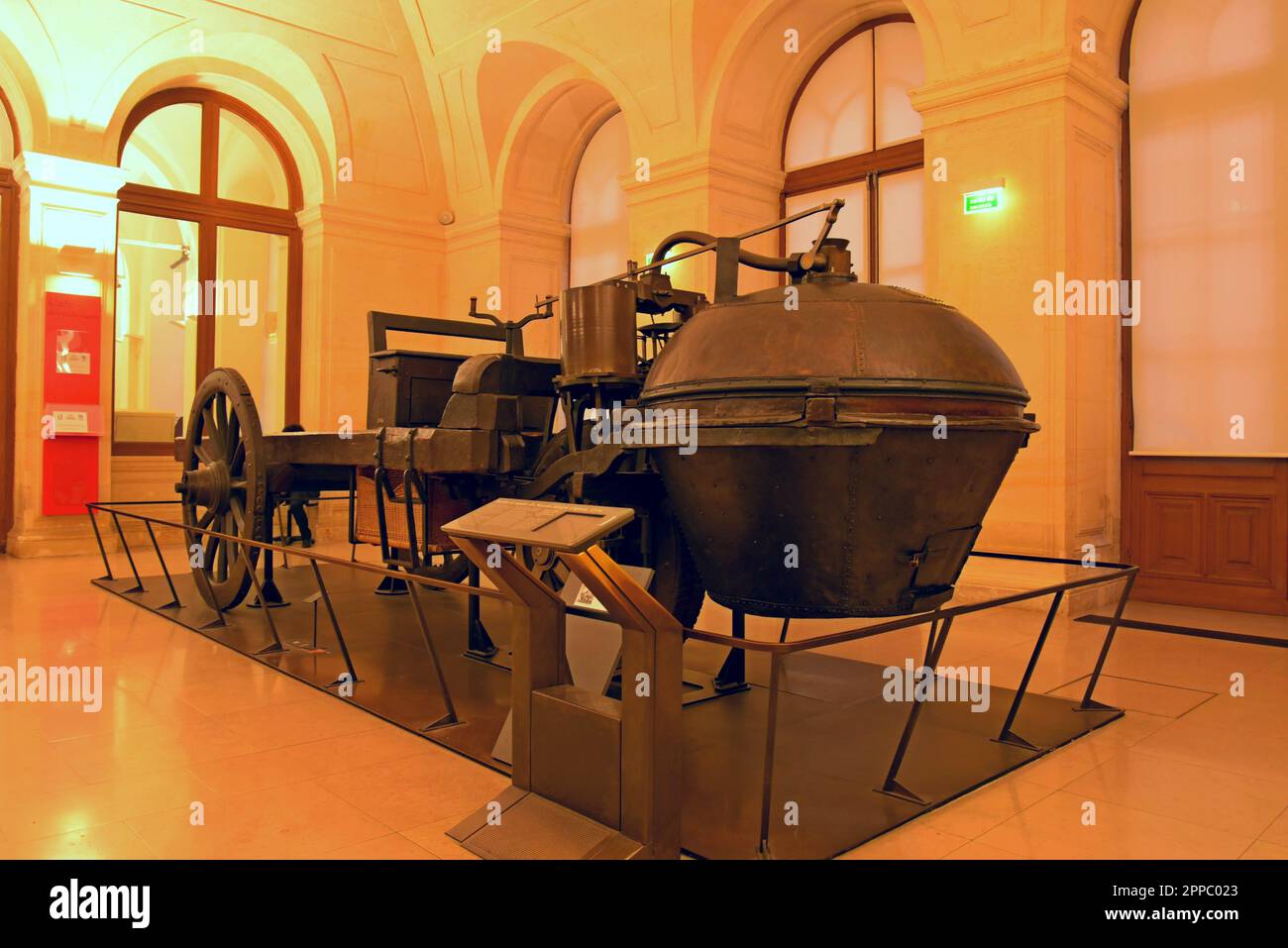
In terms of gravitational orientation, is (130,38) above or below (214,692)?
above

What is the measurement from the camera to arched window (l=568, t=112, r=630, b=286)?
12.5m

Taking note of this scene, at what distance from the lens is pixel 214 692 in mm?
4594

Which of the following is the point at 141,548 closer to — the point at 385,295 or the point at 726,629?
the point at 385,295

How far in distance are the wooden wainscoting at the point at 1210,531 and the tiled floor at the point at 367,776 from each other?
205 cm

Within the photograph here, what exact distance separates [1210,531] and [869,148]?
184 inches

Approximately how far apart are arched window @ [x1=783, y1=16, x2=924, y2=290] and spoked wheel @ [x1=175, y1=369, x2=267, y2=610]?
5.84 meters

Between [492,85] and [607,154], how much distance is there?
1.63 metres

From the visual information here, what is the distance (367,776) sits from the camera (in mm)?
3480

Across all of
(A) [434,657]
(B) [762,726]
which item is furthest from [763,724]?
(A) [434,657]

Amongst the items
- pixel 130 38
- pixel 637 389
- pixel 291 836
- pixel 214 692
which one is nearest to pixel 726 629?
pixel 637 389

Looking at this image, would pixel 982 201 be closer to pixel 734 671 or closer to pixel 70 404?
pixel 734 671

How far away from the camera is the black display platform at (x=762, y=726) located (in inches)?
122

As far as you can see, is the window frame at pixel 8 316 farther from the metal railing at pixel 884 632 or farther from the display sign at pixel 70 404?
the metal railing at pixel 884 632

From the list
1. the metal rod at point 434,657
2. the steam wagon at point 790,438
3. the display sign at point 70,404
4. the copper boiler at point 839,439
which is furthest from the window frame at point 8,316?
the copper boiler at point 839,439
